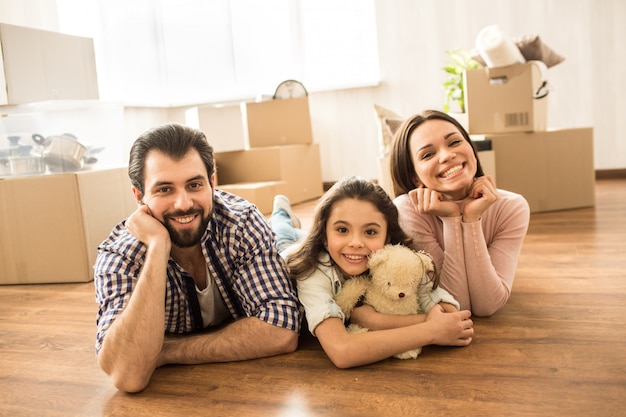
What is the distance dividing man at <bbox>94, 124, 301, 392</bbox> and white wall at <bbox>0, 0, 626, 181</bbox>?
3044 mm

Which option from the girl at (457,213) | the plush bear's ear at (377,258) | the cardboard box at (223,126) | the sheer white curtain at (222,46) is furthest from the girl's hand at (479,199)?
the sheer white curtain at (222,46)

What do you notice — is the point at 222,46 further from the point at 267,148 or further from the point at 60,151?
the point at 60,151

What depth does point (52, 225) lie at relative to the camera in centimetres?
258

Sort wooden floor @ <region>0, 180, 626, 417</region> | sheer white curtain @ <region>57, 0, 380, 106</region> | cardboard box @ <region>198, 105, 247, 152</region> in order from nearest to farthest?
1. wooden floor @ <region>0, 180, 626, 417</region>
2. cardboard box @ <region>198, 105, 247, 152</region>
3. sheer white curtain @ <region>57, 0, 380, 106</region>

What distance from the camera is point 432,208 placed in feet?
5.08

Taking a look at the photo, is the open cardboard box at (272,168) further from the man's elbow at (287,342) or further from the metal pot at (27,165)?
the man's elbow at (287,342)

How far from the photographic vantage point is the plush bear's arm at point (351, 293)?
149 centimetres

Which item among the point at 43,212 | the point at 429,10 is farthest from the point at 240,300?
the point at 429,10

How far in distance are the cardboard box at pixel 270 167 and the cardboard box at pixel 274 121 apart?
17 cm

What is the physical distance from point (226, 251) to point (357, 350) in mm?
431

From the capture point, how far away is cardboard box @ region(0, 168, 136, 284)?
255cm

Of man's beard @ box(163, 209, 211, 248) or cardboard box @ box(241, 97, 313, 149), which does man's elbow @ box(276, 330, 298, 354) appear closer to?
man's beard @ box(163, 209, 211, 248)

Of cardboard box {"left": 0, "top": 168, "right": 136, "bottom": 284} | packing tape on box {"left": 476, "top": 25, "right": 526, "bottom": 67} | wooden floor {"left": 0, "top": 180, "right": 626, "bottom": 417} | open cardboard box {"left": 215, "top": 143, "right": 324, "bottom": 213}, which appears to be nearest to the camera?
wooden floor {"left": 0, "top": 180, "right": 626, "bottom": 417}

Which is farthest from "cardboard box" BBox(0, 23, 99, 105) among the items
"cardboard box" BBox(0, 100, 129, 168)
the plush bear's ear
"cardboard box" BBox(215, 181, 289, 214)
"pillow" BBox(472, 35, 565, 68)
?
"pillow" BBox(472, 35, 565, 68)
